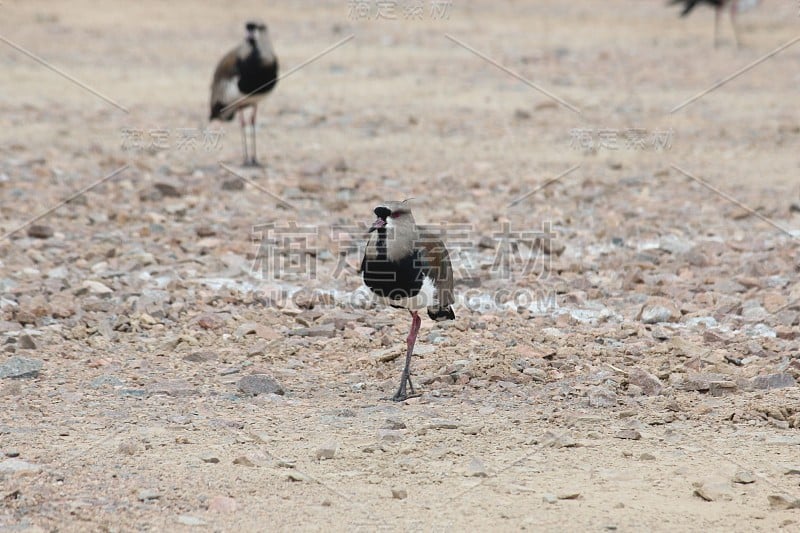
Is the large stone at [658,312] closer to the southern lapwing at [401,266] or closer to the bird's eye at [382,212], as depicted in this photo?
the southern lapwing at [401,266]

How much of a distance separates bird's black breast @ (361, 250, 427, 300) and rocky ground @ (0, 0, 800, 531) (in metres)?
0.59

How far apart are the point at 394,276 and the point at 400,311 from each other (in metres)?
1.56

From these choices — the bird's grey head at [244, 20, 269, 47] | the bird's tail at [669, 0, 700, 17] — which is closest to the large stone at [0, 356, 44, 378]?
the bird's grey head at [244, 20, 269, 47]

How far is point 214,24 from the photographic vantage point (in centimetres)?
2033

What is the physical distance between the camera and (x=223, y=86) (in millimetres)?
12469

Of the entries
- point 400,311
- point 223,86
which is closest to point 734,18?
point 223,86

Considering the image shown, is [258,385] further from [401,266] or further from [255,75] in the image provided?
[255,75]

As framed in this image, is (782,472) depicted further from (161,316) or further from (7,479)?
(161,316)

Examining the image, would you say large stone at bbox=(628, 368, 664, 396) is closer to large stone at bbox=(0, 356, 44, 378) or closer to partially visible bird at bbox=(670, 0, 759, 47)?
large stone at bbox=(0, 356, 44, 378)

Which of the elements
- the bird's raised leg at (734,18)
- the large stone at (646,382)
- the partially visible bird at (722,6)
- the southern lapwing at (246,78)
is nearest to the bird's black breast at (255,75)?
the southern lapwing at (246,78)

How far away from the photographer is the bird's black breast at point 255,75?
12.3 m

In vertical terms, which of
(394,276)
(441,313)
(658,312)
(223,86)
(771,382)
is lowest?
(771,382)

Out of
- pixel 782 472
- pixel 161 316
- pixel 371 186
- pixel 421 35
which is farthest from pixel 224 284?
pixel 421 35

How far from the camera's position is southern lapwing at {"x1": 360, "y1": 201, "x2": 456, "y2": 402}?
5.87m
